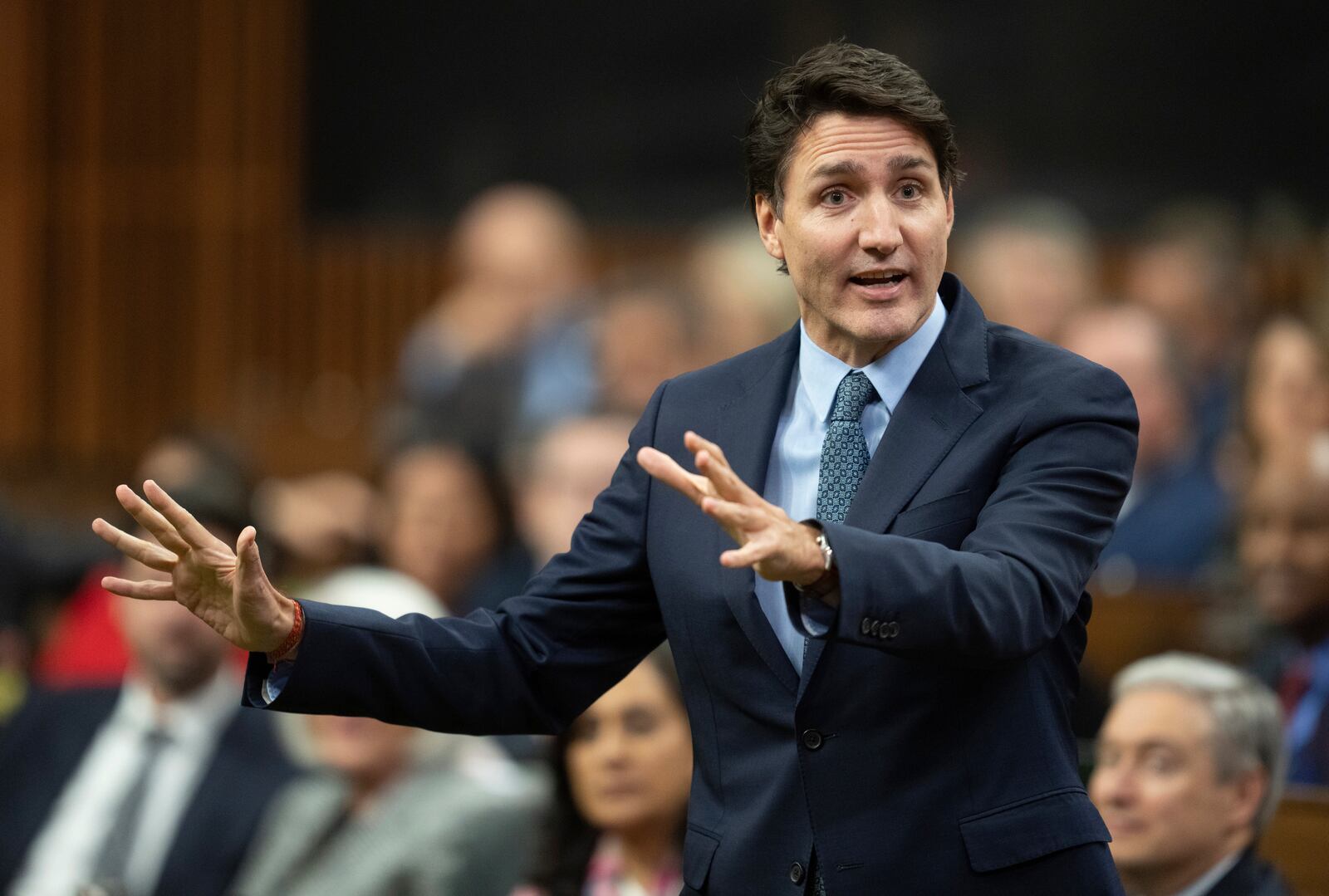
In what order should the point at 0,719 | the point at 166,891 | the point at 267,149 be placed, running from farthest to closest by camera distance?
the point at 267,149 < the point at 0,719 < the point at 166,891

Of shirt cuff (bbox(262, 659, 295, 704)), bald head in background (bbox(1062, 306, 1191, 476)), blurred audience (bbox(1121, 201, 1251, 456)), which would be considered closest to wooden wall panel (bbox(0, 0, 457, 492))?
blurred audience (bbox(1121, 201, 1251, 456))

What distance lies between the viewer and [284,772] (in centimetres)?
360

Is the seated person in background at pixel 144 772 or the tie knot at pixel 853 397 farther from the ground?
the tie knot at pixel 853 397

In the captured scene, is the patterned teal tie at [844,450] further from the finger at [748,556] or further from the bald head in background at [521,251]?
the bald head in background at [521,251]

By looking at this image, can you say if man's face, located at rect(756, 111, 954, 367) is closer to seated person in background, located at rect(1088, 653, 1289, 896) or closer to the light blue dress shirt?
the light blue dress shirt

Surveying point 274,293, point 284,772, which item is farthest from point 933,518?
point 274,293

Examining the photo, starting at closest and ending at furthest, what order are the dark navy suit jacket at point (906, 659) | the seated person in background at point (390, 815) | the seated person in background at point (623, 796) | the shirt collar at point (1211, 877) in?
the dark navy suit jacket at point (906, 659) < the shirt collar at point (1211, 877) < the seated person in background at point (623, 796) < the seated person in background at point (390, 815)

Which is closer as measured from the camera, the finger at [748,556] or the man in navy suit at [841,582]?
the finger at [748,556]

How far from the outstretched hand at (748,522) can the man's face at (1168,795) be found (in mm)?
1349

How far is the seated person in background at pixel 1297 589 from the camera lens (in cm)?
342

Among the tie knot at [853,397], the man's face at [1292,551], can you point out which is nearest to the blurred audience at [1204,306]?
the man's face at [1292,551]

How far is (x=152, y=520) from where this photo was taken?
1.81 m

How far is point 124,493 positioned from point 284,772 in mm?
1909

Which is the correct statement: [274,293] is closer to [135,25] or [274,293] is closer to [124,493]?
[135,25]
